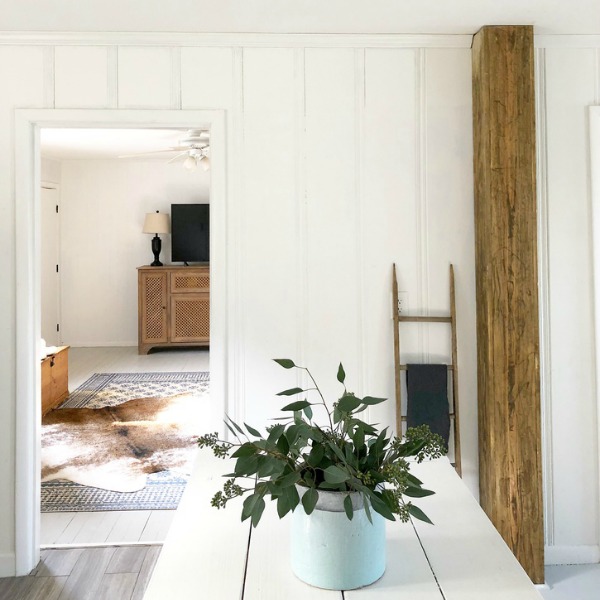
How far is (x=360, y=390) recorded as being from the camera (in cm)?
288

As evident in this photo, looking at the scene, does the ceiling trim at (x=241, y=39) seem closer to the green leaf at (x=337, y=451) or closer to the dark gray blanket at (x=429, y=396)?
the dark gray blanket at (x=429, y=396)

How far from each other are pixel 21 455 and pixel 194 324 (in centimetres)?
525

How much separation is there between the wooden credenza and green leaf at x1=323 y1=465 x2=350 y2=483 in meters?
6.91

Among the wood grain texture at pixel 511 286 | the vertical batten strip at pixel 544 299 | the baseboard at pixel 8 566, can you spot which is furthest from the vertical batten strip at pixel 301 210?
the baseboard at pixel 8 566

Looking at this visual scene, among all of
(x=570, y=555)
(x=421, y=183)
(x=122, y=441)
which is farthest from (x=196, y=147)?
(x=570, y=555)

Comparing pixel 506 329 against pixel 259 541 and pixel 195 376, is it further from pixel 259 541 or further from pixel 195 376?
pixel 195 376

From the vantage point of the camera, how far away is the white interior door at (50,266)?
26.4 ft

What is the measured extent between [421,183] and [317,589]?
2043 millimetres

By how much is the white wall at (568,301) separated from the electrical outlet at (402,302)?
2.07ft

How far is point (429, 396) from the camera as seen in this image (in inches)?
110

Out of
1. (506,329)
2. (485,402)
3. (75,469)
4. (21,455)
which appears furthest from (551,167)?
(75,469)

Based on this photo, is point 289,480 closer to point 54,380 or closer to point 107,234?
point 54,380

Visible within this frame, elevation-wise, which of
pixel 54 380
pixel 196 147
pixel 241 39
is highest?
pixel 196 147

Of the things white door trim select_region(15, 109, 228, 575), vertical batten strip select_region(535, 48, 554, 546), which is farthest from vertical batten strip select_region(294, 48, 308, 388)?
vertical batten strip select_region(535, 48, 554, 546)
